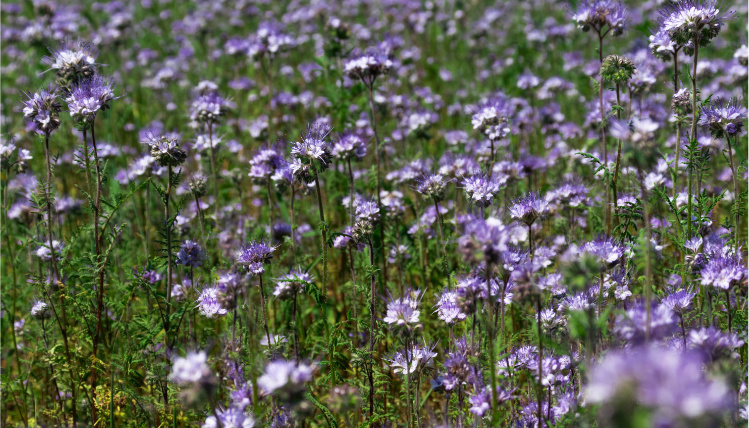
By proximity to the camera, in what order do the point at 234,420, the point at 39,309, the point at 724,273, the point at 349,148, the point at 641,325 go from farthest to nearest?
the point at 349,148 → the point at 39,309 → the point at 724,273 → the point at 234,420 → the point at 641,325

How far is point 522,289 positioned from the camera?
271 cm

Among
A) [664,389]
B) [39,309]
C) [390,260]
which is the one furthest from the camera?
[390,260]

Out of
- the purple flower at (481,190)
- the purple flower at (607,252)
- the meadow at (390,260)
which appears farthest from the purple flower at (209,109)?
A: the purple flower at (607,252)

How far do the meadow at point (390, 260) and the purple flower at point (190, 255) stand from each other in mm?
22

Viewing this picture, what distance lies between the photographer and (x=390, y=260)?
17.1 feet

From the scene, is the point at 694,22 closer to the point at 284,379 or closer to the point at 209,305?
the point at 284,379

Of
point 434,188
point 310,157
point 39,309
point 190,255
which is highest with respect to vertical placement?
point 434,188

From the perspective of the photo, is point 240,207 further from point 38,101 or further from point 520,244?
point 520,244

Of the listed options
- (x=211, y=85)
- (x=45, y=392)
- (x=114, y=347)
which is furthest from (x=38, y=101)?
(x=211, y=85)

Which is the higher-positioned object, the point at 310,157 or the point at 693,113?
the point at 693,113

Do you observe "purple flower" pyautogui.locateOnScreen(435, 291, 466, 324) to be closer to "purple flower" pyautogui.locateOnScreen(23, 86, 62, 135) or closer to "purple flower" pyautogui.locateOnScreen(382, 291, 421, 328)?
"purple flower" pyautogui.locateOnScreen(382, 291, 421, 328)

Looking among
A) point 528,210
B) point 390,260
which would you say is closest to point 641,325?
point 528,210

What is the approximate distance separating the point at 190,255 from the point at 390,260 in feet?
5.96

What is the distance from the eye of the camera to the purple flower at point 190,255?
13.2 feet
